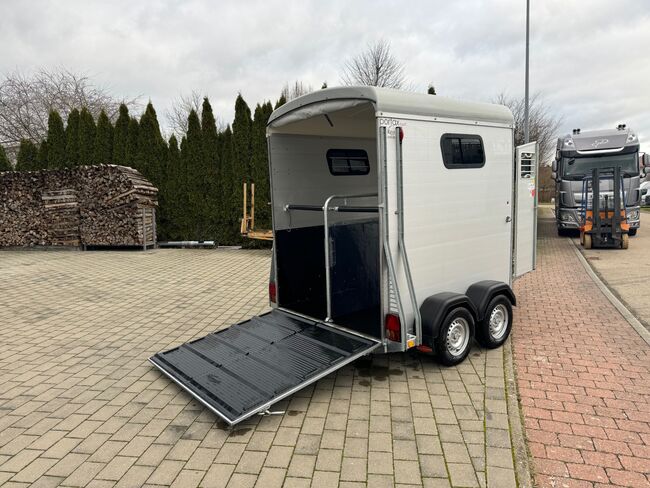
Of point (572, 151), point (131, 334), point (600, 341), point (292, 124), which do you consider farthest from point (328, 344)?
point (572, 151)

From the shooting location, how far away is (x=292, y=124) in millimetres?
4781

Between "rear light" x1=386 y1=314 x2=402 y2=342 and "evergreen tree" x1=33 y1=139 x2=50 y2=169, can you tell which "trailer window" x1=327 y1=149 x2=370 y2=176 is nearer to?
"rear light" x1=386 y1=314 x2=402 y2=342

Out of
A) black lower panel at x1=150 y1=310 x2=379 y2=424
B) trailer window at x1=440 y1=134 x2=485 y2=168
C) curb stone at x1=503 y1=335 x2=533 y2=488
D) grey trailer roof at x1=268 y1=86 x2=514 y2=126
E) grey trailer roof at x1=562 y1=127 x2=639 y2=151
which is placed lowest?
curb stone at x1=503 y1=335 x2=533 y2=488

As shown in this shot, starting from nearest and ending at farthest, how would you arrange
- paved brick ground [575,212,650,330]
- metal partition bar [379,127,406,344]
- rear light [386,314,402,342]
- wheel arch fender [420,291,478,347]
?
1. metal partition bar [379,127,406,344]
2. rear light [386,314,402,342]
3. wheel arch fender [420,291,478,347]
4. paved brick ground [575,212,650,330]

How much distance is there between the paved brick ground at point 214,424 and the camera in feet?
9.26

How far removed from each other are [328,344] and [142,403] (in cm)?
171

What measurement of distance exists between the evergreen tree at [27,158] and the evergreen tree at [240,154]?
22.9ft

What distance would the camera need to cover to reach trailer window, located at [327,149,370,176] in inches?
219

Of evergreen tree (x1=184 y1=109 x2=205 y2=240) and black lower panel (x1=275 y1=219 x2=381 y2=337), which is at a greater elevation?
evergreen tree (x1=184 y1=109 x2=205 y2=240)

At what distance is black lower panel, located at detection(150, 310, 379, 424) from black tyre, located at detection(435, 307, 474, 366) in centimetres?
68

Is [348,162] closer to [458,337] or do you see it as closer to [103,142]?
[458,337]

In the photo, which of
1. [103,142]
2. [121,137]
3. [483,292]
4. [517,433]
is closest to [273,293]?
[483,292]

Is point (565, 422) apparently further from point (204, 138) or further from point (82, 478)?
point (204, 138)

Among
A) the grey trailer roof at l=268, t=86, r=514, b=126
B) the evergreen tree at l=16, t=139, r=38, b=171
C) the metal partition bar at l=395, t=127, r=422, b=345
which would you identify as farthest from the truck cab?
the evergreen tree at l=16, t=139, r=38, b=171
